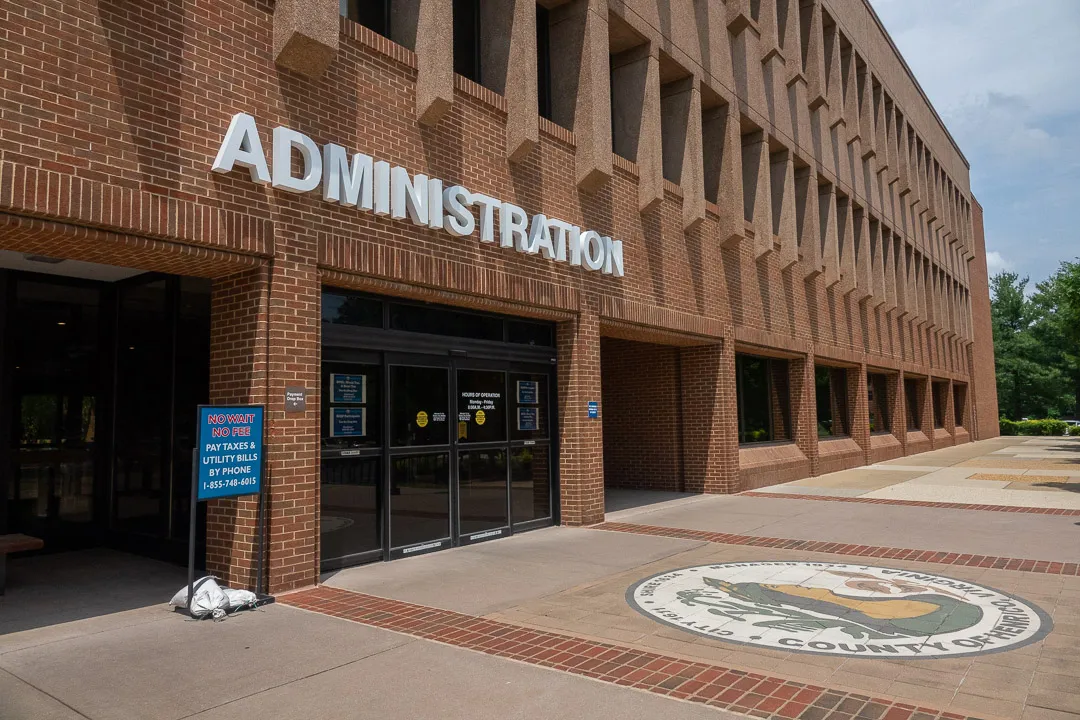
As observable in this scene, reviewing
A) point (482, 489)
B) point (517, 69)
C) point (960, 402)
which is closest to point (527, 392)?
point (482, 489)

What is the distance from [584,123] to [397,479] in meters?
6.08

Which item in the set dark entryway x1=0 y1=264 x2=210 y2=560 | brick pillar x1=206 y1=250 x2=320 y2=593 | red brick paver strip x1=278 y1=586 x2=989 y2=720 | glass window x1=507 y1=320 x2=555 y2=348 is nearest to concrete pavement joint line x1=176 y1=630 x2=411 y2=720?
red brick paver strip x1=278 y1=586 x2=989 y2=720

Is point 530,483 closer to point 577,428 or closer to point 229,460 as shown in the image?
point 577,428

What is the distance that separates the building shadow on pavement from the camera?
246 inches

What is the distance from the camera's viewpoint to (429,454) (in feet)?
29.5

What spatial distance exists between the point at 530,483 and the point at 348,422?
345 cm

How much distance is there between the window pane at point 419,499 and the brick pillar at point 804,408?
12.1 meters

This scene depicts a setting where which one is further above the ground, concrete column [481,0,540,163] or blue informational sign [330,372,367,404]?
concrete column [481,0,540,163]

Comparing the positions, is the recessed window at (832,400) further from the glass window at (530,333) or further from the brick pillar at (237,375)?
the brick pillar at (237,375)

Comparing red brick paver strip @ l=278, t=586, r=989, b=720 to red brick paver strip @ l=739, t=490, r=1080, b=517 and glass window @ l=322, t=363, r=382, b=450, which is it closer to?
glass window @ l=322, t=363, r=382, b=450

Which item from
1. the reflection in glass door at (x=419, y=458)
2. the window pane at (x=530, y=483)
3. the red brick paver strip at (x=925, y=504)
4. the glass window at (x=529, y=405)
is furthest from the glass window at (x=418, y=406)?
the red brick paver strip at (x=925, y=504)

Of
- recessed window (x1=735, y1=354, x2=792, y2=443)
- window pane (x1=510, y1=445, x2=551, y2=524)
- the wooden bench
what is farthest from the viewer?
recessed window (x1=735, y1=354, x2=792, y2=443)

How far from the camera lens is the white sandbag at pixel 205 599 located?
6070 millimetres

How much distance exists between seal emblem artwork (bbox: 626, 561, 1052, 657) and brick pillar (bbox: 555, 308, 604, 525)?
3.30m
